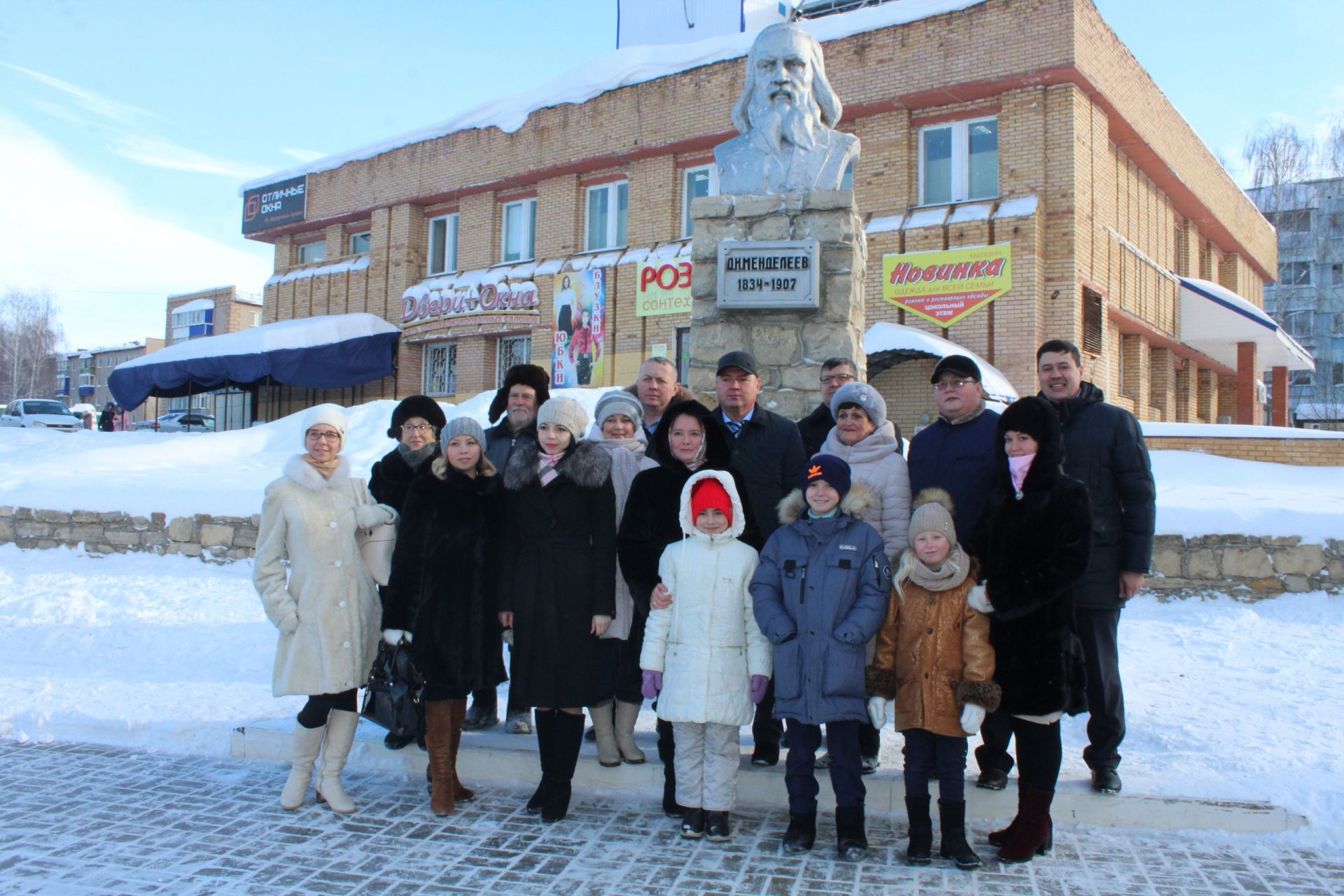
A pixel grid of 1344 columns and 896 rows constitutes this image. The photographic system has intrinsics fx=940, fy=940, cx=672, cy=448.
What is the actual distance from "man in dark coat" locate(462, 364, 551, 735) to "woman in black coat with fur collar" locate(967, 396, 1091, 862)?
7.34 feet

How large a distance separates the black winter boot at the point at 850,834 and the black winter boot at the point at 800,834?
93 millimetres

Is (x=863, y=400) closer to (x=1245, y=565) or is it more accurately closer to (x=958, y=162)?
(x=1245, y=565)

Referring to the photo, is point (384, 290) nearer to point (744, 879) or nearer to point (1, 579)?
point (1, 579)

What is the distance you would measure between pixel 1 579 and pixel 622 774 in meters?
7.74

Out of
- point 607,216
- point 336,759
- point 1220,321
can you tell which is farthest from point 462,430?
point 1220,321

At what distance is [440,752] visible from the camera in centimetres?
378

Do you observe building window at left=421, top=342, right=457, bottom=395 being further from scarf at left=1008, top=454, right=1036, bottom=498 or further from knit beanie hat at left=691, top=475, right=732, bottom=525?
scarf at left=1008, top=454, right=1036, bottom=498

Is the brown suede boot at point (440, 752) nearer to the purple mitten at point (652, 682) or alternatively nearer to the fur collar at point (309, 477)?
the purple mitten at point (652, 682)

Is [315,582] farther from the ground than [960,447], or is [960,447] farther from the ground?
[960,447]

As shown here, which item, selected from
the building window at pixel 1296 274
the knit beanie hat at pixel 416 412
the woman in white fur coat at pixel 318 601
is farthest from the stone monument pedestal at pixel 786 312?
the building window at pixel 1296 274

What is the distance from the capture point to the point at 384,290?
2194 centimetres

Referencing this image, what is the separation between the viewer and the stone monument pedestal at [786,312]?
595 centimetres

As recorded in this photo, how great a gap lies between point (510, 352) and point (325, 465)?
1656 cm

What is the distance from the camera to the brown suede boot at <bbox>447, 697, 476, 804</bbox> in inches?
152
